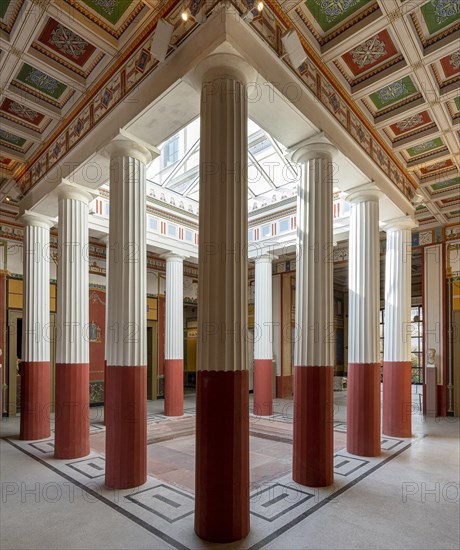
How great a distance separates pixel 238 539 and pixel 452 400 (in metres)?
8.99

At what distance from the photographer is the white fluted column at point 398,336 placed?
784 centimetres

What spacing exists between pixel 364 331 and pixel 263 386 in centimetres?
493

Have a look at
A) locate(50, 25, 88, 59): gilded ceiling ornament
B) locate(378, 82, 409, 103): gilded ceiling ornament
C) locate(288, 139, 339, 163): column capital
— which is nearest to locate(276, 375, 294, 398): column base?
locate(288, 139, 339, 163): column capital

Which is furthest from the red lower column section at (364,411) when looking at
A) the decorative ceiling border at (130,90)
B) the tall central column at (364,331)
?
the decorative ceiling border at (130,90)

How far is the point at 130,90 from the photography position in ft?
15.6

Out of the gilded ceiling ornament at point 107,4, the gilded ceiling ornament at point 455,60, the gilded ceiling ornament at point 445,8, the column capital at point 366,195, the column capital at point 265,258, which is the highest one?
the gilded ceiling ornament at point 445,8

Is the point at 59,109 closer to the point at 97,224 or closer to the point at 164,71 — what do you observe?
the point at 164,71

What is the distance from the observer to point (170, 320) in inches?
416

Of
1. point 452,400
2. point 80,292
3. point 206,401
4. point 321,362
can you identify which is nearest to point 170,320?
point 80,292

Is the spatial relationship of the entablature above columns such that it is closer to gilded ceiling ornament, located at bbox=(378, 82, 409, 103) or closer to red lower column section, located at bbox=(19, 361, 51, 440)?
gilded ceiling ornament, located at bbox=(378, 82, 409, 103)

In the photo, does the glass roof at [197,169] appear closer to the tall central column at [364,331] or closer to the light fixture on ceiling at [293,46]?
the tall central column at [364,331]

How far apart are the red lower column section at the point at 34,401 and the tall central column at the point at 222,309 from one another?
197 inches

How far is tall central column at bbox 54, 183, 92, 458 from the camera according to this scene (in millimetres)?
6184

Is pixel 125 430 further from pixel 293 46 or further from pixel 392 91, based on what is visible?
pixel 392 91
